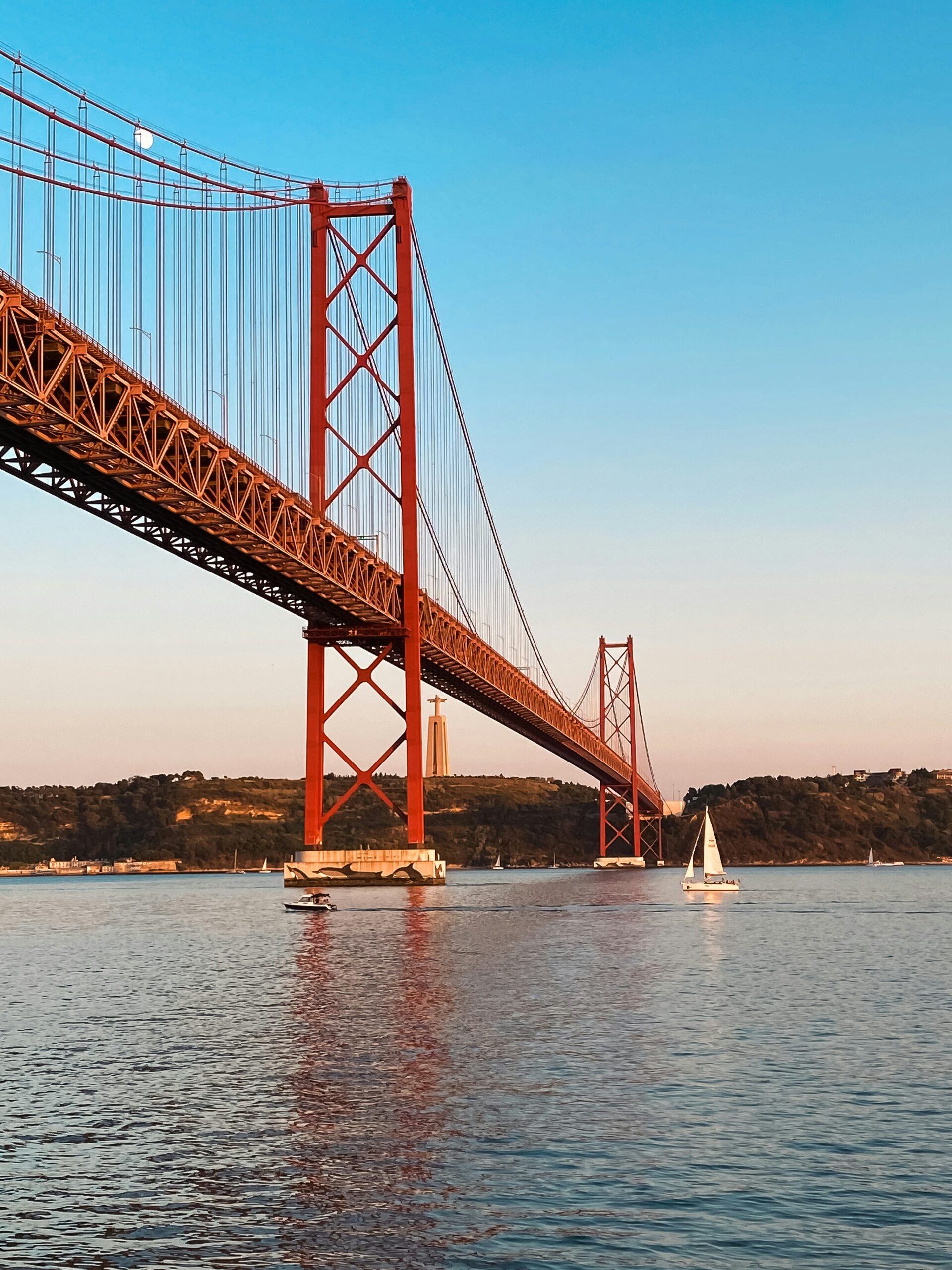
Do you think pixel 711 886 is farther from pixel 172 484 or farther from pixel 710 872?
pixel 172 484

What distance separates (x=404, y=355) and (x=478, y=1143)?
54440 millimetres

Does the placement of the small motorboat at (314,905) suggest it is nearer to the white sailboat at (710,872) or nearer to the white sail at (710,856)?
the white sailboat at (710,872)

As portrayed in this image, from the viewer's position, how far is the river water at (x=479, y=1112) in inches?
426

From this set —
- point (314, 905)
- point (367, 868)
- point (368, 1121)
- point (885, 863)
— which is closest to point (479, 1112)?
point (368, 1121)

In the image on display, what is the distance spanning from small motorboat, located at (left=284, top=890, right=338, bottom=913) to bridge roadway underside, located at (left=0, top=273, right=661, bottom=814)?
11140 millimetres

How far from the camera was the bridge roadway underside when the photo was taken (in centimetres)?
3253

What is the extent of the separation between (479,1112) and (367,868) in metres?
50.3

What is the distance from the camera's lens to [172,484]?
38.5 metres

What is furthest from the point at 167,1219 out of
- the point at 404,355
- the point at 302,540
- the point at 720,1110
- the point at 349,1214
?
the point at 404,355

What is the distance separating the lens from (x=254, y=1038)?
21484mm

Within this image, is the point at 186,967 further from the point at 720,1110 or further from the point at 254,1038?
the point at 720,1110

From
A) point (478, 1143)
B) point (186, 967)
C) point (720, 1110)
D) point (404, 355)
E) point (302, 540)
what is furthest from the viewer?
point (404, 355)

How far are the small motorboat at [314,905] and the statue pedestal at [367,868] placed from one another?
20.0 feet

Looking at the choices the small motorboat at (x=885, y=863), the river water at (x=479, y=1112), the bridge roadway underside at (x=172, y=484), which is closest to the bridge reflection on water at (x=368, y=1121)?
the river water at (x=479, y=1112)
